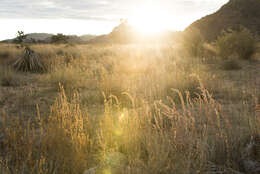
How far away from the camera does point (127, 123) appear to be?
7.61 feet

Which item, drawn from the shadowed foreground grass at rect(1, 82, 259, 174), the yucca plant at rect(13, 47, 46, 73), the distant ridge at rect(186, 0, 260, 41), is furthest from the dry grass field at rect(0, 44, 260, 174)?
the distant ridge at rect(186, 0, 260, 41)

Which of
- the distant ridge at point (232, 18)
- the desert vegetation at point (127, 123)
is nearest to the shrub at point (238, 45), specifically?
the desert vegetation at point (127, 123)

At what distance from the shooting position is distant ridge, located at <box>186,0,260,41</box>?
30328mm

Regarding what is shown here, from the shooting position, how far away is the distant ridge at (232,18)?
99.5 ft

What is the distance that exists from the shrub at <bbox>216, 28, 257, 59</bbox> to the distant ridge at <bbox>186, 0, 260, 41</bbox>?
63.7ft

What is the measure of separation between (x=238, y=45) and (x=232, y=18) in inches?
993

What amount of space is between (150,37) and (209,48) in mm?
57331

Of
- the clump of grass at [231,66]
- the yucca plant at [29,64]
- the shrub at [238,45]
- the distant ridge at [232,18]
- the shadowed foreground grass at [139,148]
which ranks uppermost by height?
the distant ridge at [232,18]

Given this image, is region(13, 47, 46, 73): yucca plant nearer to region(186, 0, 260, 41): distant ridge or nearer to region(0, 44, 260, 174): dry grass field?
region(0, 44, 260, 174): dry grass field

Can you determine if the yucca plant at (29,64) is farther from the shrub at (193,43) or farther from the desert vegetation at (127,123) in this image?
the shrub at (193,43)

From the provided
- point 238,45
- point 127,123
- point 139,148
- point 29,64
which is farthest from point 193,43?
point 139,148

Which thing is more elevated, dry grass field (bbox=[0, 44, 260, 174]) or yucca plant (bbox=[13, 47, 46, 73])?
yucca plant (bbox=[13, 47, 46, 73])

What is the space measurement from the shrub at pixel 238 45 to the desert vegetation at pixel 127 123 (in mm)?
2603

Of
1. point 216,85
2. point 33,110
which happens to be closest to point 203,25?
point 216,85
